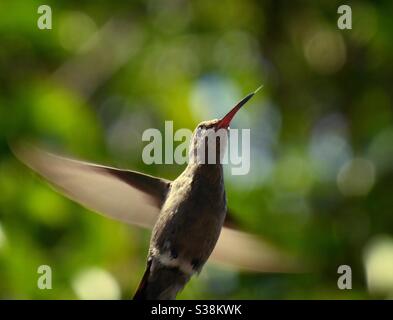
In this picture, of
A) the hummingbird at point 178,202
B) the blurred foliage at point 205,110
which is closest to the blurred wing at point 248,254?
the hummingbird at point 178,202

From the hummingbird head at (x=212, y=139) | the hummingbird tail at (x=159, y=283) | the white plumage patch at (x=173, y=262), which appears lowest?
the hummingbird tail at (x=159, y=283)

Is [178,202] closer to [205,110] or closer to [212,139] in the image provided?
[212,139]

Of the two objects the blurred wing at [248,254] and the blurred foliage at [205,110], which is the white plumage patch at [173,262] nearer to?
the blurred wing at [248,254]

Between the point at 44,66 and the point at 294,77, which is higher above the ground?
the point at 294,77

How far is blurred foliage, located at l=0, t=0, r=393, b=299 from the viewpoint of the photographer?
40.4 inches

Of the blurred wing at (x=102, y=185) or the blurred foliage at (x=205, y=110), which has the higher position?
the blurred foliage at (x=205, y=110)

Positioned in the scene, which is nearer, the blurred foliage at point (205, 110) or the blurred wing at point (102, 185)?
the blurred wing at point (102, 185)

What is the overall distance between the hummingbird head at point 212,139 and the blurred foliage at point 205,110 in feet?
0.59

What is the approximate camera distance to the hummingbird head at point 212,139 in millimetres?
473

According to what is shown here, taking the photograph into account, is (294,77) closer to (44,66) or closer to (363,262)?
(363,262)

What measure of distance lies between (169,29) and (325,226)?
0.56 m

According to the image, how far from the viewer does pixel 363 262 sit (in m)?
1.46

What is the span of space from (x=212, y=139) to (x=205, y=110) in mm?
261
